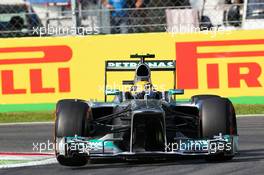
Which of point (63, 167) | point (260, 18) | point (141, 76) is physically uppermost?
point (260, 18)

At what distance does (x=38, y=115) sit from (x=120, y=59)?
2021mm

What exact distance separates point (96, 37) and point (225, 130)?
7.42 metres

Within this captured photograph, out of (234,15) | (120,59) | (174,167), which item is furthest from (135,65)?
(234,15)

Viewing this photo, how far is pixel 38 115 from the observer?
15.4 metres

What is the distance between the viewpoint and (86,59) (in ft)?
52.1

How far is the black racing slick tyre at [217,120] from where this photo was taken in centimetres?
885

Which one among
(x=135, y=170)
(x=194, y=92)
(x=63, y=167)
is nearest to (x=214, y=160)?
(x=135, y=170)

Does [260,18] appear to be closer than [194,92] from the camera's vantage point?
No

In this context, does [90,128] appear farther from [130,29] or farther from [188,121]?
[130,29]

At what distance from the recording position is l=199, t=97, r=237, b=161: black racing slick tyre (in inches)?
348

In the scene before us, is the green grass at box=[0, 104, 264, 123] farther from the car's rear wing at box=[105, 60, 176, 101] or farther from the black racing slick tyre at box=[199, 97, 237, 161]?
the black racing slick tyre at box=[199, 97, 237, 161]

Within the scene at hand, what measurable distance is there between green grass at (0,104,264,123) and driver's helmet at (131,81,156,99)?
17.4 feet

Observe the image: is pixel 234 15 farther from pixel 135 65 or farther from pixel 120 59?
pixel 135 65

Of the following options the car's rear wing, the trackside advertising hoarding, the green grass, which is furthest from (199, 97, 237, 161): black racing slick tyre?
the trackside advertising hoarding
